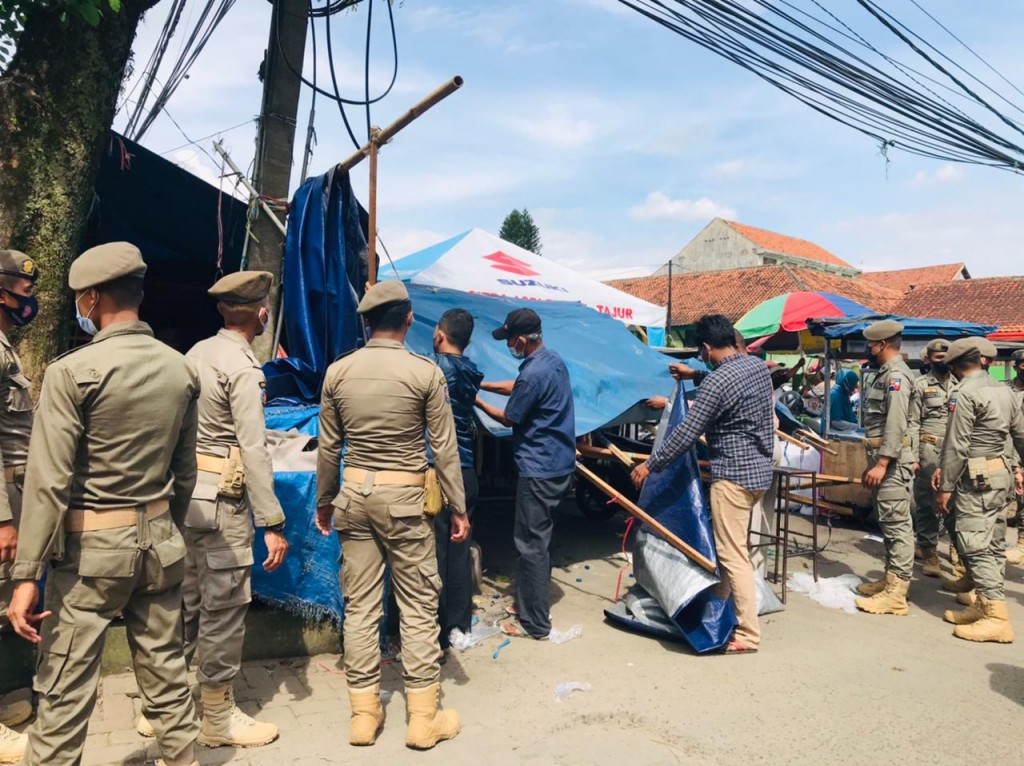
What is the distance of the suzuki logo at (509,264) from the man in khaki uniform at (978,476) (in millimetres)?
4178

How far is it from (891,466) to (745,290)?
24668 mm

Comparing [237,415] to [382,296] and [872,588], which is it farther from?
[872,588]

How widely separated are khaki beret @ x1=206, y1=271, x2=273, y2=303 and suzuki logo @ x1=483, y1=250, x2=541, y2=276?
4.50 metres

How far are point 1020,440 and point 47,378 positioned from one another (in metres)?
6.06

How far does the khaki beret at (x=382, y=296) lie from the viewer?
3.37 meters

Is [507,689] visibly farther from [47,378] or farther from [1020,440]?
[1020,440]

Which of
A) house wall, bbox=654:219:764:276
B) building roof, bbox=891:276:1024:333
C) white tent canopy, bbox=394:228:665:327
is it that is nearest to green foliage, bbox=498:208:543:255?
house wall, bbox=654:219:764:276

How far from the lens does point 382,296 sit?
11.1 feet

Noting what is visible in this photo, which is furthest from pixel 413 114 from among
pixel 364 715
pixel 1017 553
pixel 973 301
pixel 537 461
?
pixel 973 301

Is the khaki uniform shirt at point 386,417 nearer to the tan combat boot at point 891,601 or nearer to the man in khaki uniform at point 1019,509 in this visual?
the tan combat boot at point 891,601

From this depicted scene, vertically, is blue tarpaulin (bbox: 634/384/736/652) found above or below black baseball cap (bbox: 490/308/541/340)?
below

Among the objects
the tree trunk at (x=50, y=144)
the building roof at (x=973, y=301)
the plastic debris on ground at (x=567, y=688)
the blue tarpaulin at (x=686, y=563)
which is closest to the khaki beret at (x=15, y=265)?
the tree trunk at (x=50, y=144)

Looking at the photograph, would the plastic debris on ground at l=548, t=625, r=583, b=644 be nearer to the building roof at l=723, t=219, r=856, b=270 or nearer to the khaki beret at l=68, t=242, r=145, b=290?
the khaki beret at l=68, t=242, r=145, b=290

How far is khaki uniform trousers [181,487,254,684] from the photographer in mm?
3145
